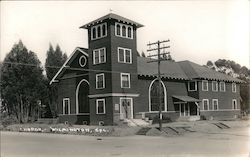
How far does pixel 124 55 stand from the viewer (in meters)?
21.4

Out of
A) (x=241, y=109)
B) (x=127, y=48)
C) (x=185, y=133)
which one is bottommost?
(x=185, y=133)

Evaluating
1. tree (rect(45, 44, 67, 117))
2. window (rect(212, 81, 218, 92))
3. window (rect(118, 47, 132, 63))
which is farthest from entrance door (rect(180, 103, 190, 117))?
tree (rect(45, 44, 67, 117))

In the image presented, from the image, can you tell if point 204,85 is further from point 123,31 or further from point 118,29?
point 118,29

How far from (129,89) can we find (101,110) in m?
2.01

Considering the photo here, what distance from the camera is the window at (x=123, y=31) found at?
784 inches

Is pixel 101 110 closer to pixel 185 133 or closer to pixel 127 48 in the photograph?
pixel 127 48

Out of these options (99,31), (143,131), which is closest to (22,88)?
(143,131)

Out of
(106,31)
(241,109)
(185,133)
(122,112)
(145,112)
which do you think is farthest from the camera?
(145,112)

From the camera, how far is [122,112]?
838 inches

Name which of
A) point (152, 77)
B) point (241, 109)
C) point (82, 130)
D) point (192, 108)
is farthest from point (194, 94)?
point (241, 109)

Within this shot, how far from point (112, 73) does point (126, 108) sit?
7.28 ft

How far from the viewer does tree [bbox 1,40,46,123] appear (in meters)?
10.9

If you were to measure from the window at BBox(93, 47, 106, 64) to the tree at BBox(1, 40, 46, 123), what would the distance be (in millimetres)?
8279

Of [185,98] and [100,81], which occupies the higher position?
[100,81]
